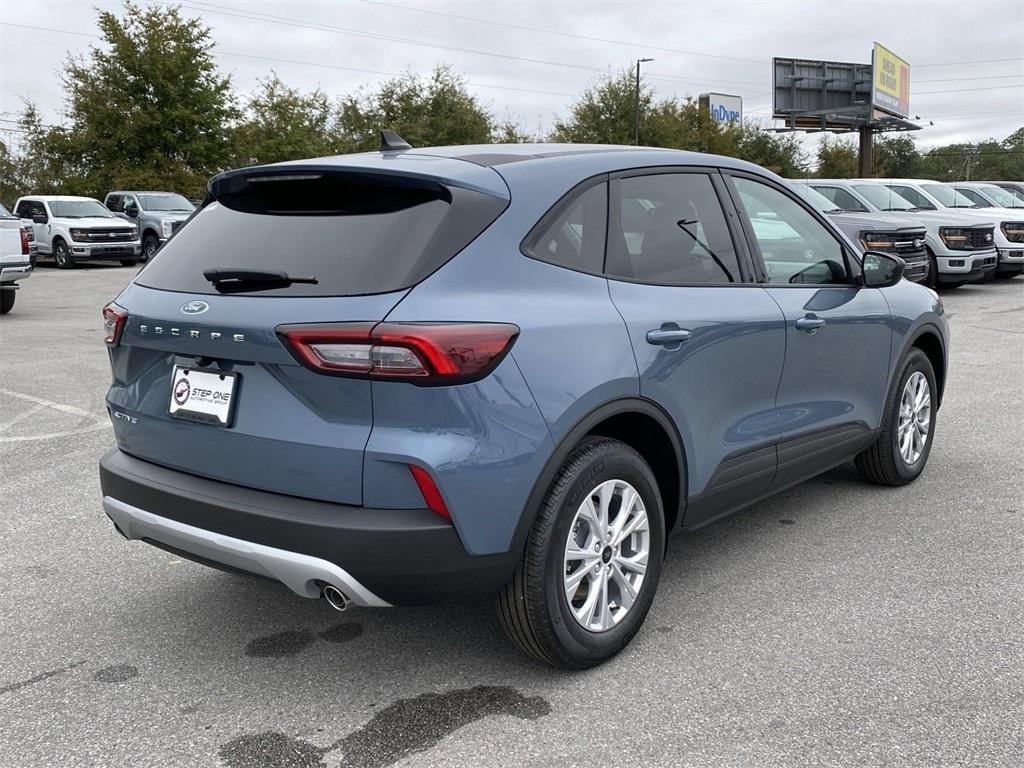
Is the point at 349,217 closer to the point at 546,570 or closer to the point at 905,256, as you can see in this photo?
the point at 546,570

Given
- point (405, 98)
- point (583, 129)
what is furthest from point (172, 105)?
point (583, 129)

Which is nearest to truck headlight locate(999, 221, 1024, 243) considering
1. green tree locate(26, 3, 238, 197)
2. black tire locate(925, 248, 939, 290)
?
black tire locate(925, 248, 939, 290)

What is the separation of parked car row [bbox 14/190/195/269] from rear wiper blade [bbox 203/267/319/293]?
21.8 metres

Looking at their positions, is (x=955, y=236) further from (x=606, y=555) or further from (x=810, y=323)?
(x=606, y=555)

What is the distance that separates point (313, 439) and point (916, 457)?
12.2ft

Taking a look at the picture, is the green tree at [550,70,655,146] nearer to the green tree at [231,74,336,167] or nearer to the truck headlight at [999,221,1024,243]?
the green tree at [231,74,336,167]

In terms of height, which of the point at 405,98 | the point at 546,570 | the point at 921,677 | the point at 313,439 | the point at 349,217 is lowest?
the point at 921,677

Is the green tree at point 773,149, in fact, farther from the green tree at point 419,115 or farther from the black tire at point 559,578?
the black tire at point 559,578

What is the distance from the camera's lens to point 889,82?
53.6 m

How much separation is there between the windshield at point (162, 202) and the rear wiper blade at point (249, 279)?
2631 cm

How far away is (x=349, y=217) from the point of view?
303 cm

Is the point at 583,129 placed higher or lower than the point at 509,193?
higher

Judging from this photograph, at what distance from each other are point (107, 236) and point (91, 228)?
1.36 ft

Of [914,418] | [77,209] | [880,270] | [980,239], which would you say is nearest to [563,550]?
[880,270]
